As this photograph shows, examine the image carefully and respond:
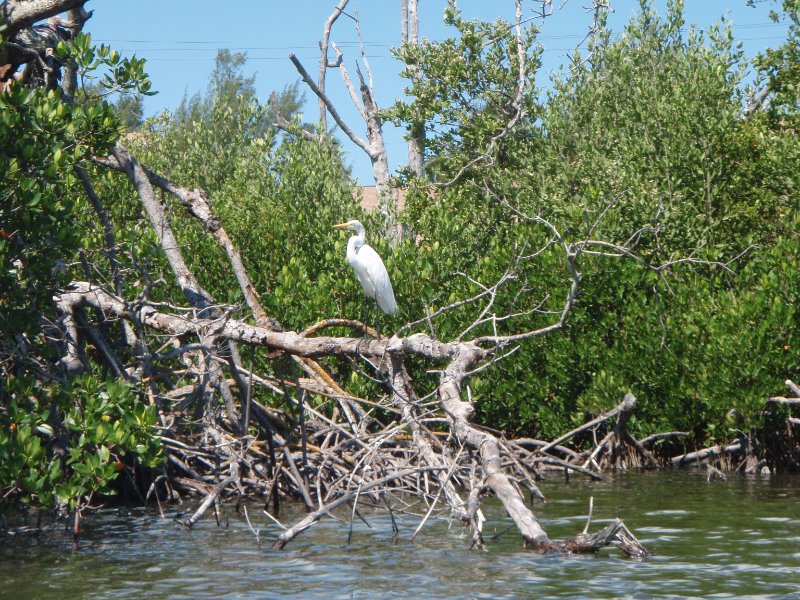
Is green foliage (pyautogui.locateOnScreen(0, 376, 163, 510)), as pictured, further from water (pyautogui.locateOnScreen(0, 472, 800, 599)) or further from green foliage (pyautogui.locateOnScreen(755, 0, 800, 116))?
green foliage (pyautogui.locateOnScreen(755, 0, 800, 116))

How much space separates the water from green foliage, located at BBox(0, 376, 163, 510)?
686 millimetres

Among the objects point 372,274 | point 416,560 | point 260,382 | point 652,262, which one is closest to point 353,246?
point 372,274

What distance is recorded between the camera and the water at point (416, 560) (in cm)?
809

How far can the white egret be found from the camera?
14044 millimetres

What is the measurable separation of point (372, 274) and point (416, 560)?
5.43 meters

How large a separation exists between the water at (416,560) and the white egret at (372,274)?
320cm

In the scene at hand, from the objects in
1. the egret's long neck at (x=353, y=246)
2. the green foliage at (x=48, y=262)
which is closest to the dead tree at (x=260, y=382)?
the green foliage at (x=48, y=262)

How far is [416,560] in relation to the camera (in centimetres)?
920

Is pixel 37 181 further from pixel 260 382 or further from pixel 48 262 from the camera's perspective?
pixel 260 382

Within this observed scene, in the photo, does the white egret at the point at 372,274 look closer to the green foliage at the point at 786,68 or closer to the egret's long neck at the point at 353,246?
the egret's long neck at the point at 353,246

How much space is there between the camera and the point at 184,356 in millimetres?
12461

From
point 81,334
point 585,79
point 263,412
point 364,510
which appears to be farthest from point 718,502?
point 585,79

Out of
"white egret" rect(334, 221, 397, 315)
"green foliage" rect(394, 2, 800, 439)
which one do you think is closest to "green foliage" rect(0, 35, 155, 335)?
"white egret" rect(334, 221, 397, 315)

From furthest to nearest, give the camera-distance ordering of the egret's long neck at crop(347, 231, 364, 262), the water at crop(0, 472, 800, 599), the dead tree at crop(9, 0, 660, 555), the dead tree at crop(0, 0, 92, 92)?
the egret's long neck at crop(347, 231, 364, 262)
the dead tree at crop(9, 0, 660, 555)
the dead tree at crop(0, 0, 92, 92)
the water at crop(0, 472, 800, 599)
